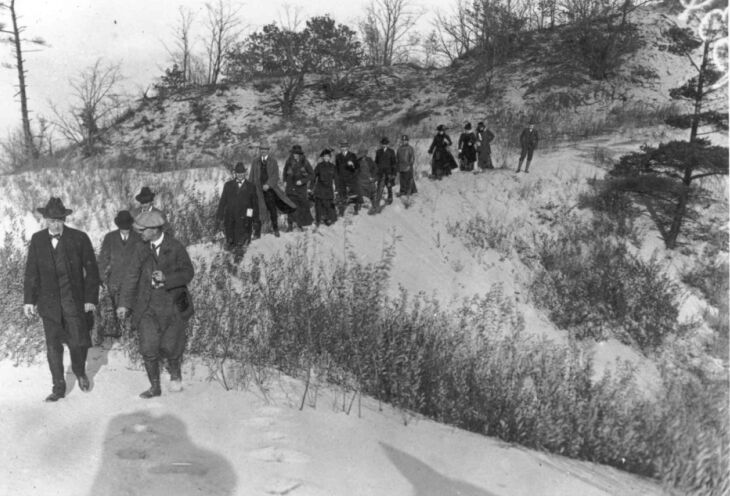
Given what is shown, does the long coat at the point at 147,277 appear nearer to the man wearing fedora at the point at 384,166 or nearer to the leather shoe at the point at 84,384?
the leather shoe at the point at 84,384

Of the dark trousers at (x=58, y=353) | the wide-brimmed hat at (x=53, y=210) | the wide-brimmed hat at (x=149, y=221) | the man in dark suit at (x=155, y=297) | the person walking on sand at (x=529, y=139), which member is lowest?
the dark trousers at (x=58, y=353)

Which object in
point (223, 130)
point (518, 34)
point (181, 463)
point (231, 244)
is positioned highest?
point (518, 34)

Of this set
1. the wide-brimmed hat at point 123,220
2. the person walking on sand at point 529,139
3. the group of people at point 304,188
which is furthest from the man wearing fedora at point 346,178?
the person walking on sand at point 529,139

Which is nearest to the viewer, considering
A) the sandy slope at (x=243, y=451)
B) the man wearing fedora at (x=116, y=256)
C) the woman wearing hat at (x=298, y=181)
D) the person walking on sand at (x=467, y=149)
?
the sandy slope at (x=243, y=451)

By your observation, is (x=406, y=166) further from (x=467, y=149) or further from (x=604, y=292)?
(x=604, y=292)

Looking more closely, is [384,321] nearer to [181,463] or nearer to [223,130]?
[181,463]

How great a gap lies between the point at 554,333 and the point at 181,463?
9026 mm

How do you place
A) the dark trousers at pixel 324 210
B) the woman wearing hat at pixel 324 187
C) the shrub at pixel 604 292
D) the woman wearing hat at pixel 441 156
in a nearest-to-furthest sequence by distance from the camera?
the woman wearing hat at pixel 324 187
the dark trousers at pixel 324 210
the shrub at pixel 604 292
the woman wearing hat at pixel 441 156

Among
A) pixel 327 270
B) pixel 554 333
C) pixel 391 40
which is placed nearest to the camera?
pixel 327 270

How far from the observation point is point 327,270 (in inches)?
393

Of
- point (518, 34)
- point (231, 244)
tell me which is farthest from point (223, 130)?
point (231, 244)

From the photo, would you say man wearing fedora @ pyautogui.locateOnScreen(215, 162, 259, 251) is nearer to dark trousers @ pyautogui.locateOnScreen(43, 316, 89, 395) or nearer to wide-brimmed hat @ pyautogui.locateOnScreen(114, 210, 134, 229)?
wide-brimmed hat @ pyautogui.locateOnScreen(114, 210, 134, 229)

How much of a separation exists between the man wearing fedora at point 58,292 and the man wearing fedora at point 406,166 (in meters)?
8.69

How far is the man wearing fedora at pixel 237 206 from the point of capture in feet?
28.7
